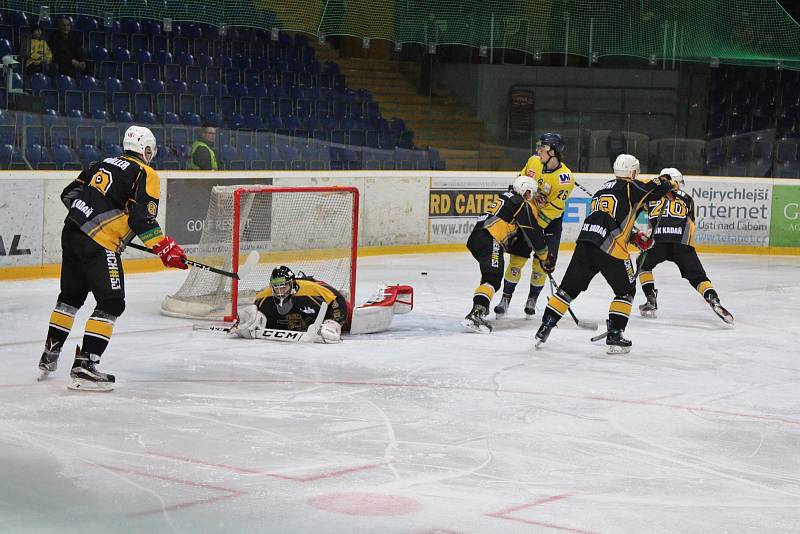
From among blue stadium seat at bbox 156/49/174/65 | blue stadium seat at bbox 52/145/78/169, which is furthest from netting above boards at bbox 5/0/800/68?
blue stadium seat at bbox 52/145/78/169

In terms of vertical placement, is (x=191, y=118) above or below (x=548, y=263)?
above

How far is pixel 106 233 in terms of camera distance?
19.6 ft

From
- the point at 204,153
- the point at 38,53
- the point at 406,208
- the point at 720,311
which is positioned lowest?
the point at 720,311

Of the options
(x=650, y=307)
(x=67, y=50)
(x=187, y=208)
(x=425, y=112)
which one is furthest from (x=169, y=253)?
(x=425, y=112)

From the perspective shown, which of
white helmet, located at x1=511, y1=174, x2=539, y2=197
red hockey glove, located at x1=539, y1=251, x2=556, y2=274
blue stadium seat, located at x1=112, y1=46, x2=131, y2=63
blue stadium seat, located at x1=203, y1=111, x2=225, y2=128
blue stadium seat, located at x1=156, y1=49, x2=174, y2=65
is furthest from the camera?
blue stadium seat, located at x1=156, y1=49, x2=174, y2=65

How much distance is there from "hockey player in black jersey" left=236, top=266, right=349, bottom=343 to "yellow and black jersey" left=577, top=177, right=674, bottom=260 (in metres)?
1.64

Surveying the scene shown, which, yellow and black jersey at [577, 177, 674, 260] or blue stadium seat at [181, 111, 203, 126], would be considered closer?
yellow and black jersey at [577, 177, 674, 260]

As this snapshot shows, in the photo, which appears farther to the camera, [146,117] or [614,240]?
[146,117]

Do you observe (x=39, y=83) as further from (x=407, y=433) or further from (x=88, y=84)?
(x=407, y=433)

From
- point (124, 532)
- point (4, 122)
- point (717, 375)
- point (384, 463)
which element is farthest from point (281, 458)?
point (4, 122)

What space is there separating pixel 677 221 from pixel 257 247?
10.9 ft

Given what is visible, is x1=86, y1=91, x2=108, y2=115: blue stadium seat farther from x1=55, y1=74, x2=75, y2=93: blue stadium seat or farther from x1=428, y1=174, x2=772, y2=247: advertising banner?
x1=428, y1=174, x2=772, y2=247: advertising banner

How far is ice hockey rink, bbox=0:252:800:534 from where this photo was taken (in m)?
4.20

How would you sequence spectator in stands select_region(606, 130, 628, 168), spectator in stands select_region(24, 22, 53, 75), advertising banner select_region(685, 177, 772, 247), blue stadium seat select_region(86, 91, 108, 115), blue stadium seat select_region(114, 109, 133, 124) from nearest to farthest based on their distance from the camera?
1. spectator in stands select_region(24, 22, 53, 75)
2. blue stadium seat select_region(86, 91, 108, 115)
3. blue stadium seat select_region(114, 109, 133, 124)
4. advertising banner select_region(685, 177, 772, 247)
5. spectator in stands select_region(606, 130, 628, 168)
